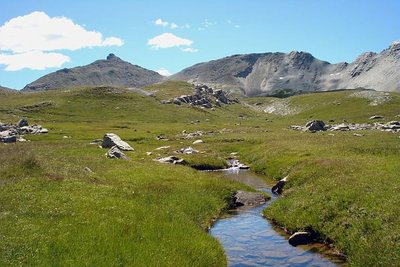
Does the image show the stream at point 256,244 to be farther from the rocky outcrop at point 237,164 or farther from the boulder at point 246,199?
the rocky outcrop at point 237,164

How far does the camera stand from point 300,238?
26.1m

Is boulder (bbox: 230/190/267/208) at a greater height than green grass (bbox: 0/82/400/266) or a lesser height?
lesser

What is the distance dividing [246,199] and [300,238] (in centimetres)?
1222

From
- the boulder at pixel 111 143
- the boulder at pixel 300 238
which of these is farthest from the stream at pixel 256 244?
the boulder at pixel 111 143

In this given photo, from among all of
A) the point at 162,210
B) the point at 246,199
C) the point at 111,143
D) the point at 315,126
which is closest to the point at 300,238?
the point at 162,210

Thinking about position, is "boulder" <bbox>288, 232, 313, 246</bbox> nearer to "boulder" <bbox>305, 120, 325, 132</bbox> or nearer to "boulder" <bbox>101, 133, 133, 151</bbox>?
"boulder" <bbox>101, 133, 133, 151</bbox>

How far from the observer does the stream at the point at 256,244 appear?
23.0 meters

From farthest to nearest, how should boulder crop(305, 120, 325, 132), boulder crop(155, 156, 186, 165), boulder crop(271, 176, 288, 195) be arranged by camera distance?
boulder crop(305, 120, 325, 132) → boulder crop(155, 156, 186, 165) → boulder crop(271, 176, 288, 195)

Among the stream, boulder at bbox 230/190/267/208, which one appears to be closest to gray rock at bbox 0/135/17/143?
boulder at bbox 230/190/267/208

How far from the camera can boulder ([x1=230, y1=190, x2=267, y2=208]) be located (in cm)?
3734

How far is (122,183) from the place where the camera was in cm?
3688

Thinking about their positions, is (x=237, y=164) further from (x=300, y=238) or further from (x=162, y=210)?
(x=300, y=238)

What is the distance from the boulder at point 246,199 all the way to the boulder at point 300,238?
11.0m

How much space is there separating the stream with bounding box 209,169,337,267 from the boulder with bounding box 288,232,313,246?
38 cm
